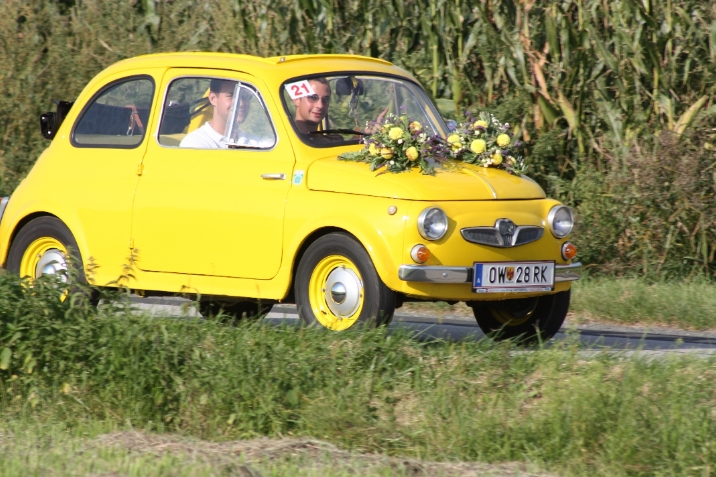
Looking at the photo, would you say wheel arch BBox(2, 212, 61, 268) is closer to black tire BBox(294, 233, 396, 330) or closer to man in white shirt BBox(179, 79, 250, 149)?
man in white shirt BBox(179, 79, 250, 149)

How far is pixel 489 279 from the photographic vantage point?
281 inches

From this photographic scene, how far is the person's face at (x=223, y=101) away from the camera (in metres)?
7.95

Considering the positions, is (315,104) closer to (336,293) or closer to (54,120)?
(336,293)

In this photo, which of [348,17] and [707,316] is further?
[348,17]

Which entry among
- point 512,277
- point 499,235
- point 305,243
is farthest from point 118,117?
point 512,277

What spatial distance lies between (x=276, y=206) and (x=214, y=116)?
3.17 ft

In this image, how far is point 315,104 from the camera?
26.0 feet

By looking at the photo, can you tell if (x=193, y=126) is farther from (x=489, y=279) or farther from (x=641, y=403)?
(x=641, y=403)

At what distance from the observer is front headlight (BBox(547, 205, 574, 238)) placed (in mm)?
7521

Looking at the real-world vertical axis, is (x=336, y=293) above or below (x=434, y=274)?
below

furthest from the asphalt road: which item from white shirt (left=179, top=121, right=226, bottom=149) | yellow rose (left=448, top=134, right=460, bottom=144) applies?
yellow rose (left=448, top=134, right=460, bottom=144)

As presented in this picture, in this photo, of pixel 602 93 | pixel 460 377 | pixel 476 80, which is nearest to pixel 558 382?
pixel 460 377

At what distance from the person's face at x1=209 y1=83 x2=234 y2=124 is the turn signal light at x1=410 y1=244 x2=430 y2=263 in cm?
181

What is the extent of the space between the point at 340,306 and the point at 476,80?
696 cm
